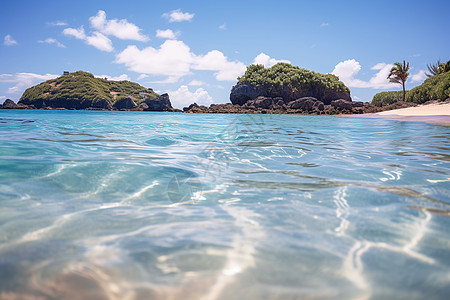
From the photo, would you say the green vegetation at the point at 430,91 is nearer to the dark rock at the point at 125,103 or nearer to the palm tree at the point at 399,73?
the palm tree at the point at 399,73

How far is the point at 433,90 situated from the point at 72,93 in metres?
110

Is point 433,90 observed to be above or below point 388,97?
below

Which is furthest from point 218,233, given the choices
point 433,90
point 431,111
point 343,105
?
point 433,90

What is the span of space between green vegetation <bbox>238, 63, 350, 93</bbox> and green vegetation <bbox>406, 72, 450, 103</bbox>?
52.6 feet

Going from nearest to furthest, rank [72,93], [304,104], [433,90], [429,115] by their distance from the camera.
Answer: [429,115], [433,90], [304,104], [72,93]

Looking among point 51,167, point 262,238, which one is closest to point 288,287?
point 262,238

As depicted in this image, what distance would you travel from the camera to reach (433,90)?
31344mm

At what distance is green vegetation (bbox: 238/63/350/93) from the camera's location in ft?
161

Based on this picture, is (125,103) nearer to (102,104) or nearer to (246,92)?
(102,104)

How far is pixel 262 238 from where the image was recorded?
4.98ft

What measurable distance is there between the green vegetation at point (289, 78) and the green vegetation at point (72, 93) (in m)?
64.4

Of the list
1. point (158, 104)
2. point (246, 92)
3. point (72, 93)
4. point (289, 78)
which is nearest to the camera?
point (246, 92)

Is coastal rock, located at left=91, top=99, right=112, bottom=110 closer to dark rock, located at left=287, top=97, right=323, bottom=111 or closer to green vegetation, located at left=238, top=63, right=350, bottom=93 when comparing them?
green vegetation, located at left=238, top=63, right=350, bottom=93

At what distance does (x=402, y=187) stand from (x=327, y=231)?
1501mm
